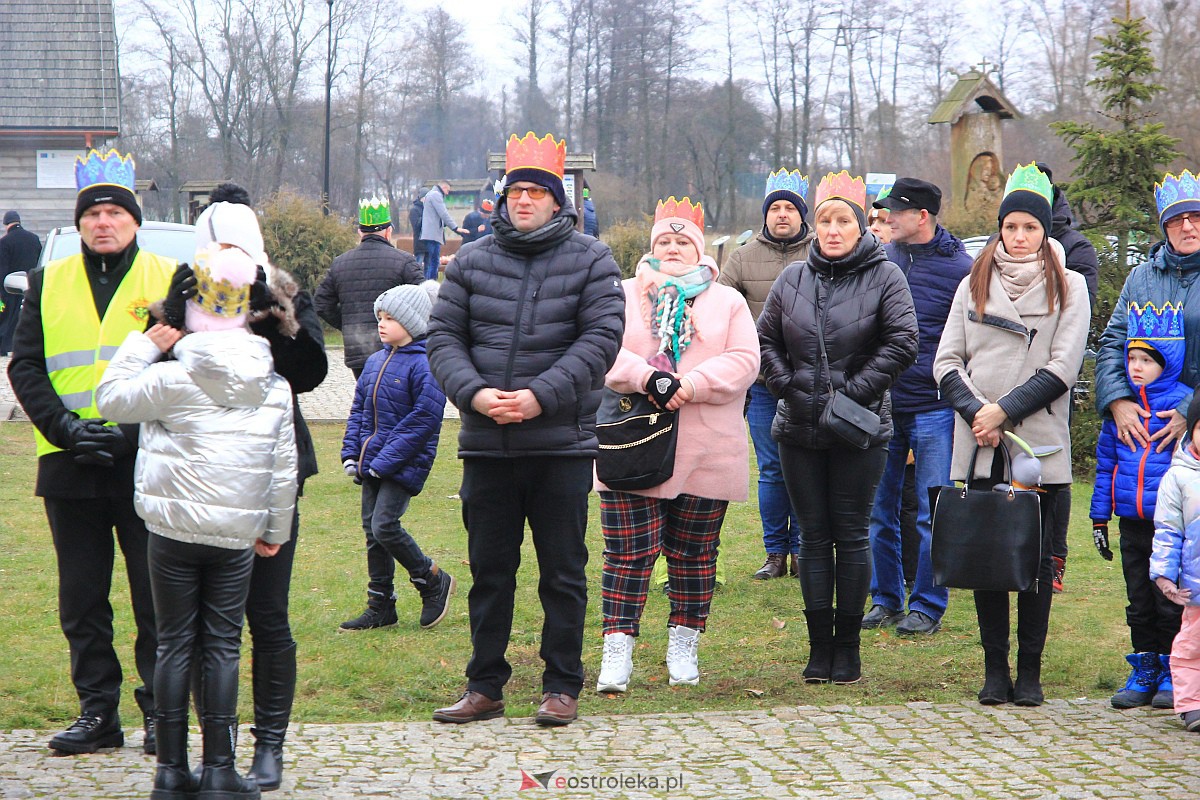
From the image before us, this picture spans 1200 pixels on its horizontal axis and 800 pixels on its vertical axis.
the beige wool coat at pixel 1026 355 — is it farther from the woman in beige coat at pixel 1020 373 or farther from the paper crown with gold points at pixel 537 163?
the paper crown with gold points at pixel 537 163

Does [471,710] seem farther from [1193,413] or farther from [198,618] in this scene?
[1193,413]

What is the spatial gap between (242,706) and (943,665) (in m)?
3.03

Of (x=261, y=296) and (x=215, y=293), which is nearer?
(x=215, y=293)

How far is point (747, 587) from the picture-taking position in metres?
7.66

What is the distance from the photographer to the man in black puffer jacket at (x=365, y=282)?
10273 mm

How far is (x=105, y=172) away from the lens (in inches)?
194

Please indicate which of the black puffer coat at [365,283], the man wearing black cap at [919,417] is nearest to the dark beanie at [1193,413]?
the man wearing black cap at [919,417]

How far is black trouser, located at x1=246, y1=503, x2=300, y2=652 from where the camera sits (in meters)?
4.50

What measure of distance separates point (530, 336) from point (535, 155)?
73cm

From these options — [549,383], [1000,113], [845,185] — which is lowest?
[549,383]

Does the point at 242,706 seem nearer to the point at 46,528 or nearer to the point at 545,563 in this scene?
the point at 545,563

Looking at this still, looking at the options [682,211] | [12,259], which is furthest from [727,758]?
[12,259]

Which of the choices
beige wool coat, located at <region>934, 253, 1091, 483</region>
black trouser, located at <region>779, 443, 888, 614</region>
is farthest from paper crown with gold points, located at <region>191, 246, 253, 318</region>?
beige wool coat, located at <region>934, 253, 1091, 483</region>

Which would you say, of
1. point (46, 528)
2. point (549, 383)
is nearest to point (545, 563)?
point (549, 383)
